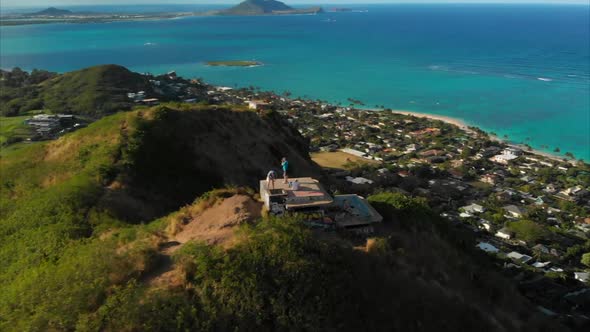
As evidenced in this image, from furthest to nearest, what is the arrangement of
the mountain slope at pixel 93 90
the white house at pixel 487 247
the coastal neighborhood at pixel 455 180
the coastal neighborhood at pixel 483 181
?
the mountain slope at pixel 93 90 < the white house at pixel 487 247 < the coastal neighborhood at pixel 483 181 < the coastal neighborhood at pixel 455 180

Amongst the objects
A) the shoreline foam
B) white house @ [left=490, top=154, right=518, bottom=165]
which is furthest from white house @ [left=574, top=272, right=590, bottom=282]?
the shoreline foam

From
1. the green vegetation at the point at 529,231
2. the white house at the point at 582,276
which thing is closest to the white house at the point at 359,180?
the green vegetation at the point at 529,231

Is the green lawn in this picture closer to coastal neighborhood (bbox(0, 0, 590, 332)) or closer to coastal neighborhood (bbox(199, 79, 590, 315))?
coastal neighborhood (bbox(0, 0, 590, 332))

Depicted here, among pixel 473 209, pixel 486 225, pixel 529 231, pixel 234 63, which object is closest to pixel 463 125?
pixel 473 209

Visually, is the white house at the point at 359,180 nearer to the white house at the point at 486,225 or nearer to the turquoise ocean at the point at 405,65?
the white house at the point at 486,225

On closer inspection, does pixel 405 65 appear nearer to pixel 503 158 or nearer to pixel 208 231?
pixel 503 158
